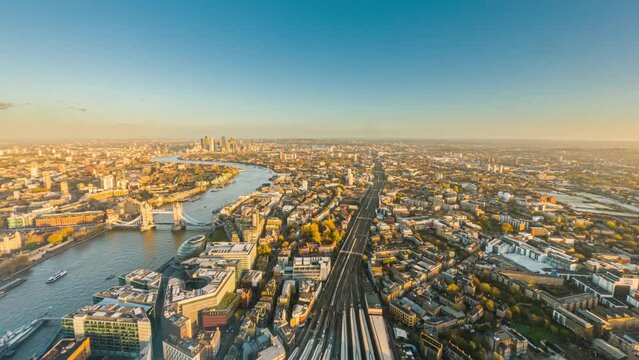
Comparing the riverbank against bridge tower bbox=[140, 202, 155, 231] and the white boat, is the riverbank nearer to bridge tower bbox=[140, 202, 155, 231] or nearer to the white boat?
the white boat

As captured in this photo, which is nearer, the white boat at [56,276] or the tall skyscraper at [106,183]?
the white boat at [56,276]

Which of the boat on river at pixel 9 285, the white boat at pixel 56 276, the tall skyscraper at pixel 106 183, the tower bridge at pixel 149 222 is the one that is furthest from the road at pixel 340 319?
the tall skyscraper at pixel 106 183

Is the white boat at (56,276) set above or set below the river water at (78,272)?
above

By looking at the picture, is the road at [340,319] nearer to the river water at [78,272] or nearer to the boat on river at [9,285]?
the river water at [78,272]

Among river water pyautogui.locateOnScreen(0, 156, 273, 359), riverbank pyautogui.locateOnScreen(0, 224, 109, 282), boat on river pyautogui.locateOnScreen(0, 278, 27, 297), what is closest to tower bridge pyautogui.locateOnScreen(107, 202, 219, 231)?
river water pyautogui.locateOnScreen(0, 156, 273, 359)

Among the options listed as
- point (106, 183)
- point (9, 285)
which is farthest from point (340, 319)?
point (106, 183)

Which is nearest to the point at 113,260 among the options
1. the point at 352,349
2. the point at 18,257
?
the point at 18,257
